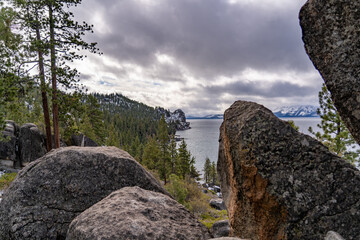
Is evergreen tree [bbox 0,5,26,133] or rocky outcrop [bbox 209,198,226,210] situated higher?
evergreen tree [bbox 0,5,26,133]

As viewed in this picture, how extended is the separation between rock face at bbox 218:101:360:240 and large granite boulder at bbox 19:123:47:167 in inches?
Result: 1218

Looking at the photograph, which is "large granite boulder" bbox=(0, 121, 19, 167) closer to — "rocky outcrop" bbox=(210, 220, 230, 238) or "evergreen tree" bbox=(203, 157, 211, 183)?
"rocky outcrop" bbox=(210, 220, 230, 238)

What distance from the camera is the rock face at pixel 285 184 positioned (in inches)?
147

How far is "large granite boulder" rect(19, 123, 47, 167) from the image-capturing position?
28.3 meters

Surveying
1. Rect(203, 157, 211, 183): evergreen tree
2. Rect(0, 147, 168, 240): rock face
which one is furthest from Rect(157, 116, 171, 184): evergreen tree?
Rect(0, 147, 168, 240): rock face

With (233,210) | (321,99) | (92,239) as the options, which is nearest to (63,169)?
(92,239)

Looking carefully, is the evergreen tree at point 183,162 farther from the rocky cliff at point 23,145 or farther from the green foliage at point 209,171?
the rocky cliff at point 23,145

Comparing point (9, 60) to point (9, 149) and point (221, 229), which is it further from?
point (9, 149)

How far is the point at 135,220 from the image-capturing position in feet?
13.4

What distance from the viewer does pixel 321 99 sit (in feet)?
57.5

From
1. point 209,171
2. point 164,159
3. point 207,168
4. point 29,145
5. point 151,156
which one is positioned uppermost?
point 29,145

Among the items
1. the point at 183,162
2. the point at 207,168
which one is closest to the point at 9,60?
the point at 183,162

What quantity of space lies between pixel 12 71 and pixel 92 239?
1504cm

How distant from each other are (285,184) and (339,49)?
2.70 meters
